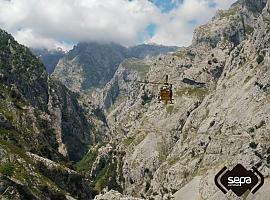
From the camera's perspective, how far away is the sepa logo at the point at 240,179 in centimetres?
1456

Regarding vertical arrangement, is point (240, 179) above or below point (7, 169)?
below

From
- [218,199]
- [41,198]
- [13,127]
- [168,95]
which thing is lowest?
[218,199]

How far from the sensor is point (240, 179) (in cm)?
1463

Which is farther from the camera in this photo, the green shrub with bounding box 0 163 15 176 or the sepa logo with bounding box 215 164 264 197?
the green shrub with bounding box 0 163 15 176

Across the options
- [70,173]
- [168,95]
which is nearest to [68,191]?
[70,173]

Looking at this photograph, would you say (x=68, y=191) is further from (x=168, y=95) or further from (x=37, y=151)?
(x=168, y=95)

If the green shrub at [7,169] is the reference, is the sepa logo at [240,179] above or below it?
below

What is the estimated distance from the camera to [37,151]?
626 feet

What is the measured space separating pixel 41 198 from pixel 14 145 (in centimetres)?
3370

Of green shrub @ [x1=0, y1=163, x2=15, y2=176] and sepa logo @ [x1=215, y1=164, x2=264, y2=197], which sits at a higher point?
green shrub @ [x1=0, y1=163, x2=15, y2=176]

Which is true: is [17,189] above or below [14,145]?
below

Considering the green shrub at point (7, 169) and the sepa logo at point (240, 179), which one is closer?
the sepa logo at point (240, 179)

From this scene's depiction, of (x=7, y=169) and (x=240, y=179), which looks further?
(x=7, y=169)

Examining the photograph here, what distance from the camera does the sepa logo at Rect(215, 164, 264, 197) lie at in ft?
47.8
